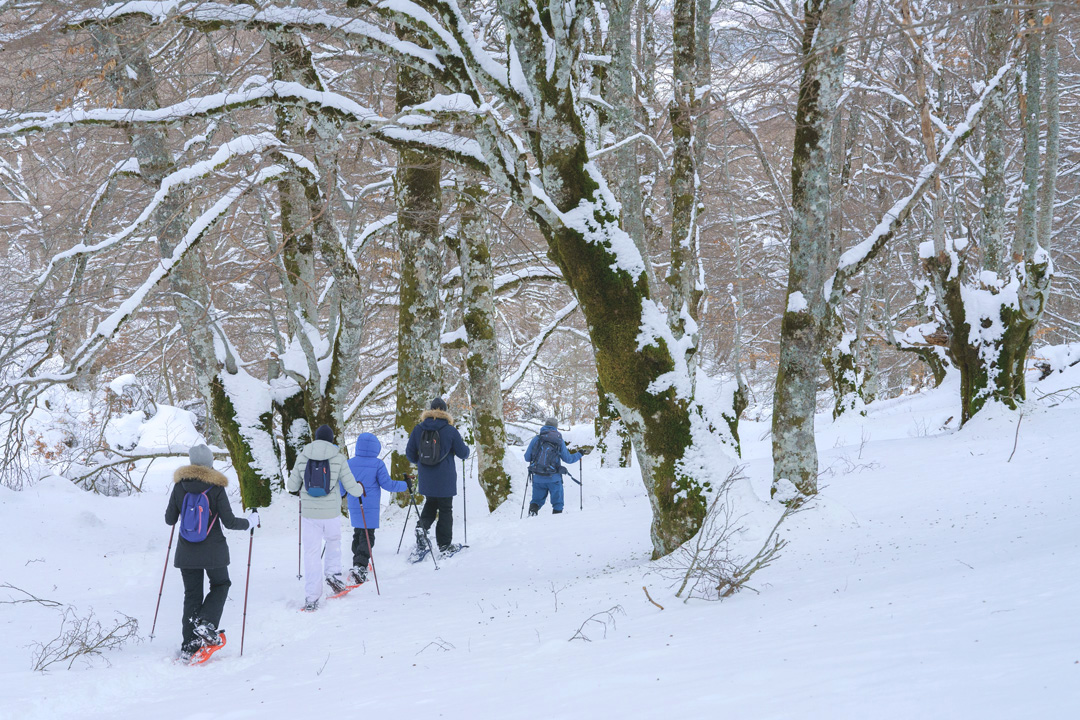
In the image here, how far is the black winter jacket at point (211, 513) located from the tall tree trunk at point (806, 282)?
190 inches

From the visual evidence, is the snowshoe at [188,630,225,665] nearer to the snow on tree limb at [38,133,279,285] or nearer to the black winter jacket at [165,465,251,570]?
the black winter jacket at [165,465,251,570]

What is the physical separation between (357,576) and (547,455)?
3321mm

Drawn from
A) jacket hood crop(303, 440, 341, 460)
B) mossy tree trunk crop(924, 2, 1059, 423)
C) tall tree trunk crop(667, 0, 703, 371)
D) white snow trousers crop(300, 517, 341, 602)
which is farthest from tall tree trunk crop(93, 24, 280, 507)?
mossy tree trunk crop(924, 2, 1059, 423)

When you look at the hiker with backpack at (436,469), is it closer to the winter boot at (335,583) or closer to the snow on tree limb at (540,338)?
the winter boot at (335,583)

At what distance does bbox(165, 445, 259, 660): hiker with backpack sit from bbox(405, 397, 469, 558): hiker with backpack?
2.53 m

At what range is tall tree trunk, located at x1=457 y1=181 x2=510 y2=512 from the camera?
397 inches

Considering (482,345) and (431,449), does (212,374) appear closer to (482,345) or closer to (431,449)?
(482,345)

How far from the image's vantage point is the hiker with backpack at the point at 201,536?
5152 millimetres

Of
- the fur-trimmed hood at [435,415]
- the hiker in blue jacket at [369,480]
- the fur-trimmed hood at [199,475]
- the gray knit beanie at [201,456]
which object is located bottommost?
the hiker in blue jacket at [369,480]

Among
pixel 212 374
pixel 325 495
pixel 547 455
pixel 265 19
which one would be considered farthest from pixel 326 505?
pixel 212 374

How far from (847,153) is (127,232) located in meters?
12.7

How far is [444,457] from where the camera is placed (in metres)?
7.78

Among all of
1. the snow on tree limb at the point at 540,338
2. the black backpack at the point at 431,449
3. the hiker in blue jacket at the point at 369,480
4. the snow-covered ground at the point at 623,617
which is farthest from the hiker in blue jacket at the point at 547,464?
the snow on tree limb at the point at 540,338

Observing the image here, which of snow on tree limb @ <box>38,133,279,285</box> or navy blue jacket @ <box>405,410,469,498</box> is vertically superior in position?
snow on tree limb @ <box>38,133,279,285</box>
